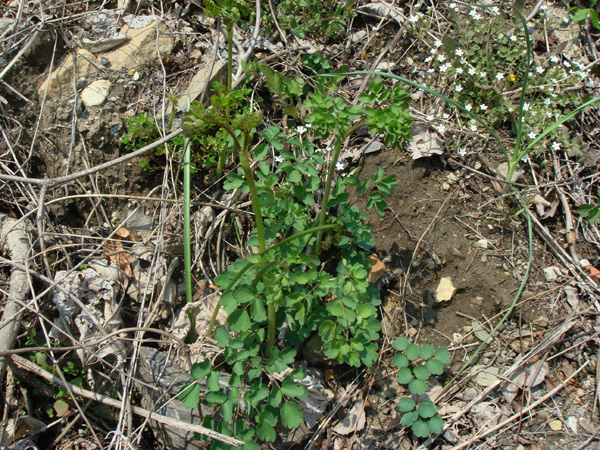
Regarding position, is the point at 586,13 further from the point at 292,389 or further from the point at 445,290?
the point at 292,389

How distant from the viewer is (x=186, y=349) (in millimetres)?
2295

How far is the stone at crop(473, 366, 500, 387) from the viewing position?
101 inches

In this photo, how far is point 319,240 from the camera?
2455mm

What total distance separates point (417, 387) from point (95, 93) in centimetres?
277

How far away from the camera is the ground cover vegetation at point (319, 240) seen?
199cm

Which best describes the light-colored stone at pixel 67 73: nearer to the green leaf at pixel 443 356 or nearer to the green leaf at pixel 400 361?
the green leaf at pixel 400 361

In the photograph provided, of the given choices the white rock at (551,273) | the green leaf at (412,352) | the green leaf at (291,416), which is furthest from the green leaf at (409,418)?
the white rock at (551,273)

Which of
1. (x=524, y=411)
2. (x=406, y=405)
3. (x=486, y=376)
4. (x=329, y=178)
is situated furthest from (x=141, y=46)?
(x=524, y=411)

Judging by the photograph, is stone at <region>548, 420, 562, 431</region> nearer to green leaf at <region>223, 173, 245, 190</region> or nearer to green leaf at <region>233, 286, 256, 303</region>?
green leaf at <region>233, 286, 256, 303</region>

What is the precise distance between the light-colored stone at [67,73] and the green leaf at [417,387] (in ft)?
9.36

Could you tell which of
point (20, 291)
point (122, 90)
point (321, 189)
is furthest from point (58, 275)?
point (321, 189)

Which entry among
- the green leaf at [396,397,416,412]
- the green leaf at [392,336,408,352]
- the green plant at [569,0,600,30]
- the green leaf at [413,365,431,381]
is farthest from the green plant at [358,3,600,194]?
the green leaf at [396,397,416,412]

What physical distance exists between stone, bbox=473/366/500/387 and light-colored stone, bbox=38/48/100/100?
320 centimetres

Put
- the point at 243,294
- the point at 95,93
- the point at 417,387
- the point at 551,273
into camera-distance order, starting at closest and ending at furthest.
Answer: the point at 243,294 < the point at 417,387 < the point at 551,273 < the point at 95,93
